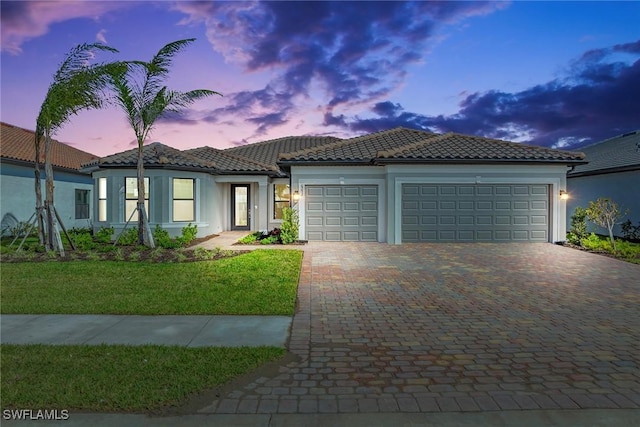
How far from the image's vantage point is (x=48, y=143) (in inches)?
440

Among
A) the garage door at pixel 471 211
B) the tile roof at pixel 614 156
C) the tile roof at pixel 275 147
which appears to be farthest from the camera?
the tile roof at pixel 275 147

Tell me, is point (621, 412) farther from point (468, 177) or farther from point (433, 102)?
point (433, 102)

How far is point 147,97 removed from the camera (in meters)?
12.4

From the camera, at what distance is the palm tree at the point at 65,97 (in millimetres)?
10812

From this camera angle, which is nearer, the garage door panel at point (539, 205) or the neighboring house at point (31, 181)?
the garage door panel at point (539, 205)

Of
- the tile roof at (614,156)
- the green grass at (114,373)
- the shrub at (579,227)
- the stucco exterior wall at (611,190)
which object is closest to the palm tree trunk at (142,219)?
the green grass at (114,373)

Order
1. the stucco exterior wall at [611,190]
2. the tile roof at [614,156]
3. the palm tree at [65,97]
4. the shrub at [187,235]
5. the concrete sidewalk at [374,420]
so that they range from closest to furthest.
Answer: the concrete sidewalk at [374,420]
the palm tree at [65,97]
the shrub at [187,235]
the stucco exterior wall at [611,190]
the tile roof at [614,156]

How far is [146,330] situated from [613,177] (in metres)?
20.2

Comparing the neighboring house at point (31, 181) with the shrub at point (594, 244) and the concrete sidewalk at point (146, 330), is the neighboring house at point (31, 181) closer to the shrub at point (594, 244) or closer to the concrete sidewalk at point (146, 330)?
the concrete sidewalk at point (146, 330)

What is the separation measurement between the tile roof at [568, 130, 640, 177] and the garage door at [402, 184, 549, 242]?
15.4 feet

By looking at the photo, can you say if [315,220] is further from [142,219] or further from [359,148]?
[142,219]

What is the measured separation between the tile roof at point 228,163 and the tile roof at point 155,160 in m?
1.22

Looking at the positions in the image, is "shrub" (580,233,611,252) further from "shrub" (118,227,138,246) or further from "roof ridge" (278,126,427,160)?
"shrub" (118,227,138,246)

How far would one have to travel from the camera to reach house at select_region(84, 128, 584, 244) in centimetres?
1437
